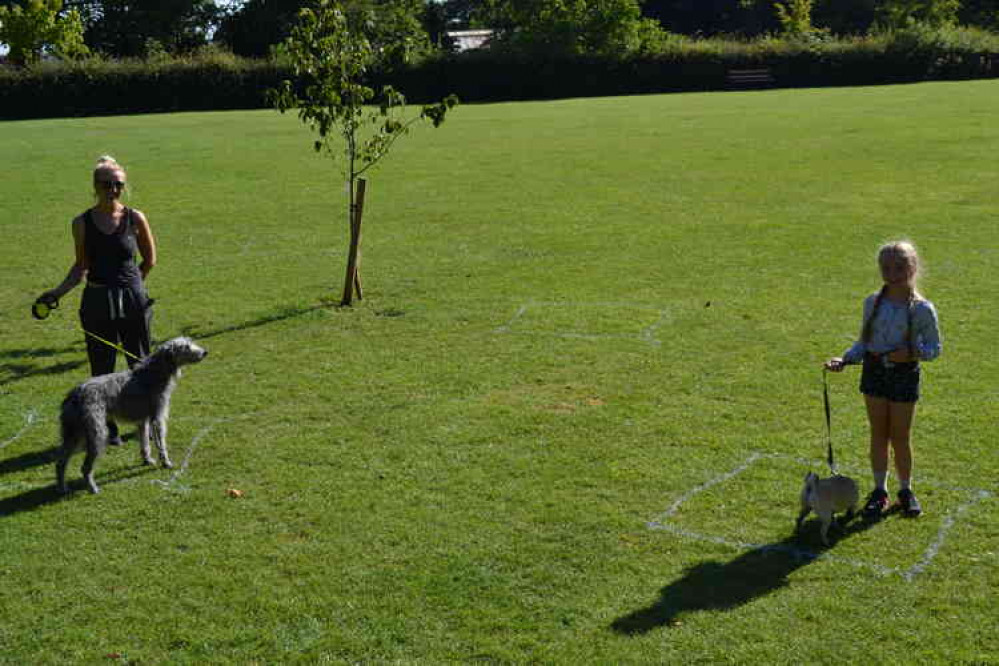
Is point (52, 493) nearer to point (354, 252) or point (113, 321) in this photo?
point (113, 321)

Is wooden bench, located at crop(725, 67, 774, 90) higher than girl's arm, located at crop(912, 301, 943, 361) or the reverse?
higher

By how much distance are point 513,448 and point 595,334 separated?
3.96 meters

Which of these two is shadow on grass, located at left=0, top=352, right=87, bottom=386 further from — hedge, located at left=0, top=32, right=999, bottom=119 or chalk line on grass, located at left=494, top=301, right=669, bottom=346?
hedge, located at left=0, top=32, right=999, bottom=119

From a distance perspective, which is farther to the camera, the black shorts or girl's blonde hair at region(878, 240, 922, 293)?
the black shorts

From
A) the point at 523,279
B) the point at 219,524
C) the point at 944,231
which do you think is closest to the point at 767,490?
the point at 219,524

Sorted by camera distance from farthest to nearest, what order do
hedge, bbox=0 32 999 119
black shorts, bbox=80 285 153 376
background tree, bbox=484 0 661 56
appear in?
background tree, bbox=484 0 661 56
hedge, bbox=0 32 999 119
black shorts, bbox=80 285 153 376

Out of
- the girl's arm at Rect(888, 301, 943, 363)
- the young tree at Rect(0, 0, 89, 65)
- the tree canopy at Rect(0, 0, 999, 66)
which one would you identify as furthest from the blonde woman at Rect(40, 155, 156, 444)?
the young tree at Rect(0, 0, 89, 65)

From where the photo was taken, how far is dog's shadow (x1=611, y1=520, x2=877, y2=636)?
6.80 meters

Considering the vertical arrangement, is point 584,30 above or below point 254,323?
above

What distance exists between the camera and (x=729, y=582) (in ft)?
23.6

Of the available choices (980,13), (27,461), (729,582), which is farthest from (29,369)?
(980,13)

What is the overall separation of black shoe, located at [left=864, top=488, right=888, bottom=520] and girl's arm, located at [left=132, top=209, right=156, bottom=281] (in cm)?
671

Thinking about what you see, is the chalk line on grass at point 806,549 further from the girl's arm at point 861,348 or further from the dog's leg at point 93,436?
the dog's leg at point 93,436

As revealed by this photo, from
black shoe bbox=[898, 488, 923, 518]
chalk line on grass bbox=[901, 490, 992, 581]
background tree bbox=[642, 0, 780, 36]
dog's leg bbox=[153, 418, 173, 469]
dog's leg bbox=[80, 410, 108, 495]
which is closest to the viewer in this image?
chalk line on grass bbox=[901, 490, 992, 581]
